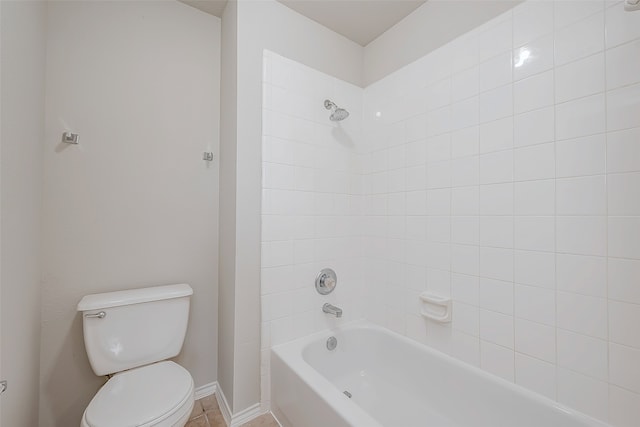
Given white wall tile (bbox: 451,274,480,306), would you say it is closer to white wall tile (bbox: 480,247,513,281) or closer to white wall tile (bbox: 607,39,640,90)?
white wall tile (bbox: 480,247,513,281)

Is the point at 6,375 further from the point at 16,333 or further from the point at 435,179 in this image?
the point at 435,179

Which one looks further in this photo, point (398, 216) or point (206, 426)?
point (398, 216)

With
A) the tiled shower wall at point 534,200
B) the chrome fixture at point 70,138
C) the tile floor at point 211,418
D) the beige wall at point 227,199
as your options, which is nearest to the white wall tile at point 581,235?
the tiled shower wall at point 534,200

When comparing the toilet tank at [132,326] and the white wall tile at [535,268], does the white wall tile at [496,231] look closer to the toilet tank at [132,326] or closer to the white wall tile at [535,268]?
the white wall tile at [535,268]

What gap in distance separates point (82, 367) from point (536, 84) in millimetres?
2611

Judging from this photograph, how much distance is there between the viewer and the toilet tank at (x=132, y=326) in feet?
4.20

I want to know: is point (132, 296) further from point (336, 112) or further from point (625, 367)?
point (625, 367)

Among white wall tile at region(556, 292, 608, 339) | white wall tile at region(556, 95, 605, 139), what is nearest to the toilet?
white wall tile at region(556, 292, 608, 339)

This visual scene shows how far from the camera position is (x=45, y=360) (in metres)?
1.33

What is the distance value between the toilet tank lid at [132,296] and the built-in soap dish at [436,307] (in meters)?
1.35

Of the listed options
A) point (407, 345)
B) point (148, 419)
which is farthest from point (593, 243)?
A: point (148, 419)

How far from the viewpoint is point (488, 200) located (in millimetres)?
1293

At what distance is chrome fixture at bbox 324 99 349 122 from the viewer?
1.73 m

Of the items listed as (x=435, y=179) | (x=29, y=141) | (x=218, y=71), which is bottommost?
(x=435, y=179)
